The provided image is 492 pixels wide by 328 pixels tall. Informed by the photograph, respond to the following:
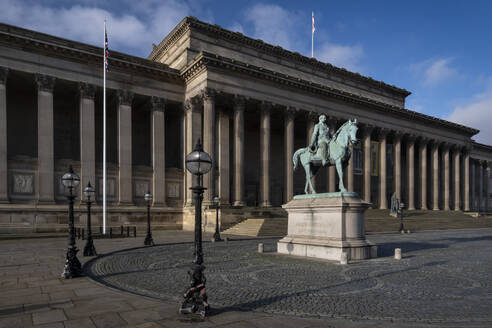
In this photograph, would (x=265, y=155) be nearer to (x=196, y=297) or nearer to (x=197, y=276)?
(x=197, y=276)

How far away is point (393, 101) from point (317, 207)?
48.7 meters

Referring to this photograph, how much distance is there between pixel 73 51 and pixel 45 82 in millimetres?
3820

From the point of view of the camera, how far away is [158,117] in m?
38.1

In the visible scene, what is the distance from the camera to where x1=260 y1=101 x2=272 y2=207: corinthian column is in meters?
38.3

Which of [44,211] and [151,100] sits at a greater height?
[151,100]

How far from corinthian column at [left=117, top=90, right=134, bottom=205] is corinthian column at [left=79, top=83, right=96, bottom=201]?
2.56m

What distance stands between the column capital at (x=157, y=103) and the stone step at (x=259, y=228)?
15106mm

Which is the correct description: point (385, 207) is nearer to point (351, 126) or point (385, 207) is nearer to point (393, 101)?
point (393, 101)

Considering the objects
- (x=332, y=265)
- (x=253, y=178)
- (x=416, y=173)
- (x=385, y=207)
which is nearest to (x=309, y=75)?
(x=253, y=178)

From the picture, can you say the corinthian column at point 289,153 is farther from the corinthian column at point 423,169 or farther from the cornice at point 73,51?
the corinthian column at point 423,169

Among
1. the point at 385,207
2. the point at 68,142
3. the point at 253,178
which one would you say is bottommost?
the point at 385,207

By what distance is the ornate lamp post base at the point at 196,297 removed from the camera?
24.0 feet

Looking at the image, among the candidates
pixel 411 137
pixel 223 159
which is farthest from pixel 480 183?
pixel 223 159

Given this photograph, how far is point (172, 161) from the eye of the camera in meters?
42.1
